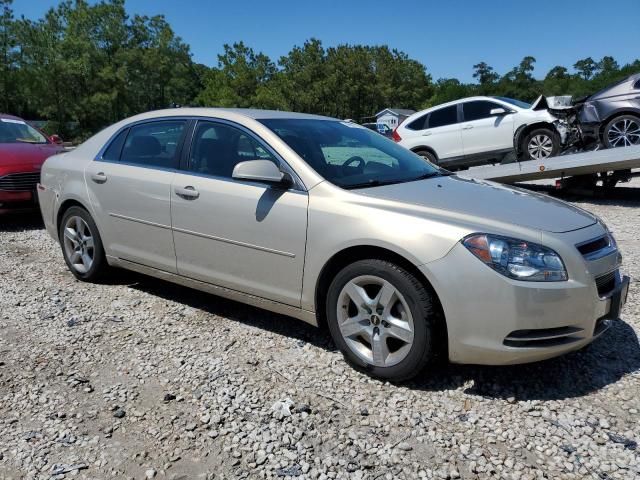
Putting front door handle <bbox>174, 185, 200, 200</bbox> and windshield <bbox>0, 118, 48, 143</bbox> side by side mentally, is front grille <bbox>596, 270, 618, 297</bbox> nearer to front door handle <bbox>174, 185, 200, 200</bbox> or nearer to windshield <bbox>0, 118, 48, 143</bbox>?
front door handle <bbox>174, 185, 200, 200</bbox>

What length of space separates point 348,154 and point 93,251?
249 centimetres

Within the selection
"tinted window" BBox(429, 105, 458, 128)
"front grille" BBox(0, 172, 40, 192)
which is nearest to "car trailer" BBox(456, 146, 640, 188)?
"tinted window" BBox(429, 105, 458, 128)

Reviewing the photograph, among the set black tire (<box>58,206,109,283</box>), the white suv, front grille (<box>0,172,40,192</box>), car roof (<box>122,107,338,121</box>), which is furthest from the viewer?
the white suv

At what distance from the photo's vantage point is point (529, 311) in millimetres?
2752

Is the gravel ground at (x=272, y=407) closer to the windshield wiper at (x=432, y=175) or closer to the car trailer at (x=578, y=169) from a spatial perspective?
the windshield wiper at (x=432, y=175)

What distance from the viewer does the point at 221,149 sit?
395 cm

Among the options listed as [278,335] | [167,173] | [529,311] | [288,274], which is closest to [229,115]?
[167,173]

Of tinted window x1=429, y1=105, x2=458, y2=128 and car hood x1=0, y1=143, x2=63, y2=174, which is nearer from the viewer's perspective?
car hood x1=0, y1=143, x2=63, y2=174

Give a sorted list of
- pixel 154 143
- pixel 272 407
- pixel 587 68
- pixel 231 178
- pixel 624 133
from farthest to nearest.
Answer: pixel 587 68 < pixel 624 133 < pixel 154 143 < pixel 231 178 < pixel 272 407

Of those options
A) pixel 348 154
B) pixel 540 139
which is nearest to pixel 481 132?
pixel 540 139

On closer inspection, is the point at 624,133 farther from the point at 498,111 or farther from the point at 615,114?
the point at 498,111

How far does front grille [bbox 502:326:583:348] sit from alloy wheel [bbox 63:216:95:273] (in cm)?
365

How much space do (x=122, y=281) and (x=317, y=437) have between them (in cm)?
309

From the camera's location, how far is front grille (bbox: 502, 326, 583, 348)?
280 cm
